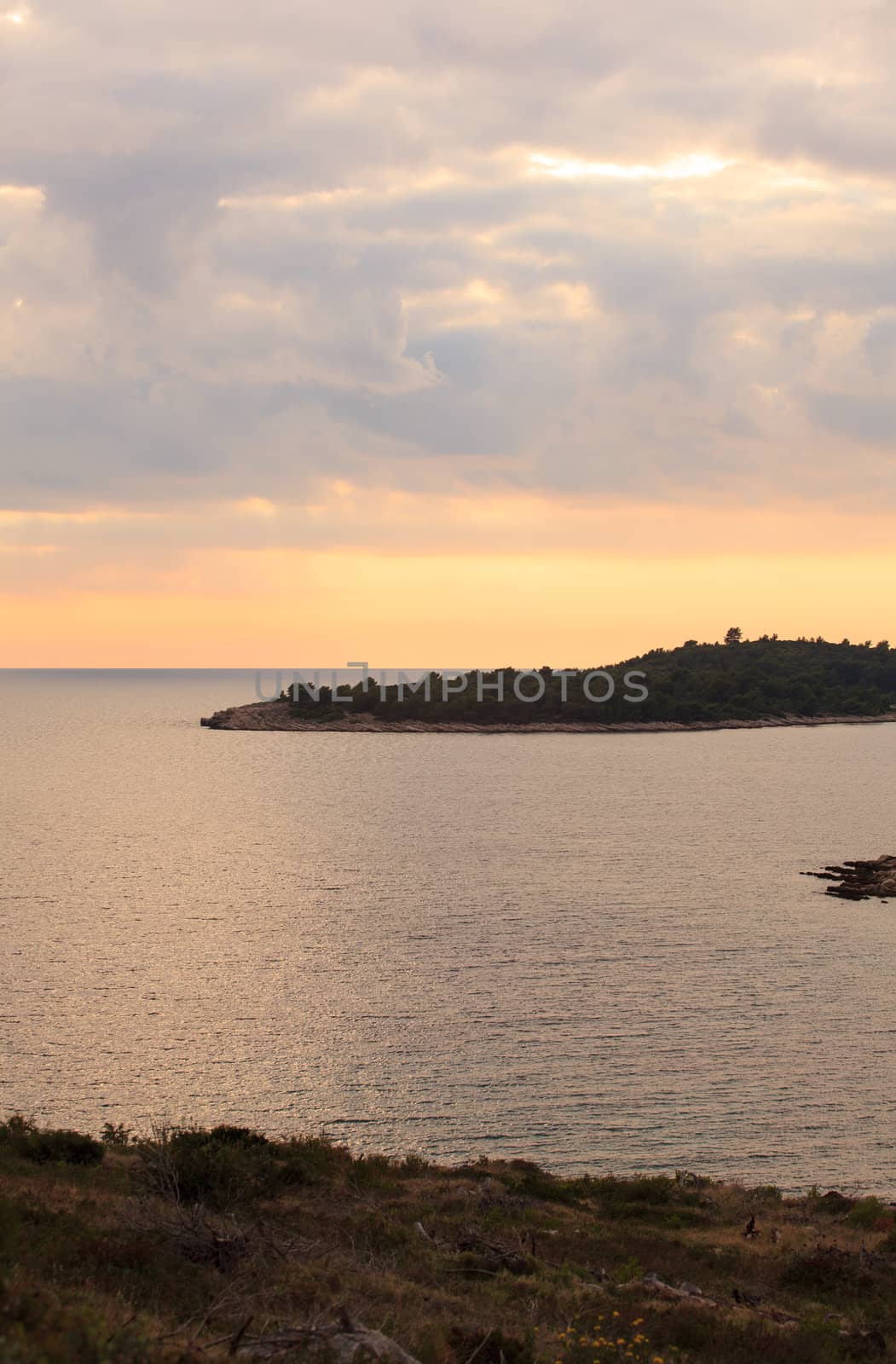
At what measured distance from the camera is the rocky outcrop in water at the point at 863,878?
69062 millimetres

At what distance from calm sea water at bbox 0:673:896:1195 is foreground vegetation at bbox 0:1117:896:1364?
4212 mm

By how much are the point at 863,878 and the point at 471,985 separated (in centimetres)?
3885

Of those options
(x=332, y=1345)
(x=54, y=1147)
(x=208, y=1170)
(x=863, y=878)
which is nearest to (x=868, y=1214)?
(x=208, y=1170)

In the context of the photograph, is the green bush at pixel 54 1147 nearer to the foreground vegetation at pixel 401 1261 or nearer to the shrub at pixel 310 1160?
the foreground vegetation at pixel 401 1261

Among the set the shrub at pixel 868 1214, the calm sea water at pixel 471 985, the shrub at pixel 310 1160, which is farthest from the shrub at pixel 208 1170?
the shrub at pixel 868 1214

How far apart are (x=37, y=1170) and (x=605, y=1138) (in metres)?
16.0

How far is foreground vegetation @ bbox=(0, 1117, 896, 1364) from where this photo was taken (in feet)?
45.8

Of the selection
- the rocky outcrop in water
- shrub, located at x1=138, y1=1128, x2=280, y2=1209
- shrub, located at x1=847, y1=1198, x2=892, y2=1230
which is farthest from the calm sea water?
shrub, located at x1=138, y1=1128, x2=280, y2=1209

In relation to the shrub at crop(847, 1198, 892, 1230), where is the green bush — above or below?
above

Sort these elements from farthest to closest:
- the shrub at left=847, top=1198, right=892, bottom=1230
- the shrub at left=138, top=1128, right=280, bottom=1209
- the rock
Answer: the shrub at left=847, top=1198, right=892, bottom=1230
the shrub at left=138, top=1128, right=280, bottom=1209
the rock

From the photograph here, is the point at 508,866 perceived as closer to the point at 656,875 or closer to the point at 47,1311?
the point at 656,875

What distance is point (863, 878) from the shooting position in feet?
242

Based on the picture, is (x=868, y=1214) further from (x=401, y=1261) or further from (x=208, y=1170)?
(x=208, y=1170)

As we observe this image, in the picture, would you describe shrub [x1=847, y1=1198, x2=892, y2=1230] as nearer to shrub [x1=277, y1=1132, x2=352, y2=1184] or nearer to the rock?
shrub [x1=277, y1=1132, x2=352, y2=1184]
